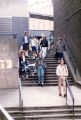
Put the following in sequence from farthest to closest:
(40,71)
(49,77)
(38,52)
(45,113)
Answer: (38,52)
(49,77)
(40,71)
(45,113)

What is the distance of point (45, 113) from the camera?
14.5 meters

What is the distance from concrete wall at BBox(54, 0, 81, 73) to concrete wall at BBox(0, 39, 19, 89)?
163 inches

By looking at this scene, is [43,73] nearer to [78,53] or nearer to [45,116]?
[78,53]

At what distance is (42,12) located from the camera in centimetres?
3938

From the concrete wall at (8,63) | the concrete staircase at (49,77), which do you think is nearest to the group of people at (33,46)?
the concrete staircase at (49,77)

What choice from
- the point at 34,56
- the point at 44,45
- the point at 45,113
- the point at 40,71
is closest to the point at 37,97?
the point at 45,113

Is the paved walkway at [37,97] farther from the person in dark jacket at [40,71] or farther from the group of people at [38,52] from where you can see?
the group of people at [38,52]

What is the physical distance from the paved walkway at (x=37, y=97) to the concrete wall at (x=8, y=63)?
27.7 inches

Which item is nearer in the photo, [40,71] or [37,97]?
[37,97]

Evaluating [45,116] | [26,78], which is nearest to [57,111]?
[45,116]

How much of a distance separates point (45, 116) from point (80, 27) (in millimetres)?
7802

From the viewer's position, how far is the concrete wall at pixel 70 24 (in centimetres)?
2122

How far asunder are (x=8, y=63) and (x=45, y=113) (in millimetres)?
5589

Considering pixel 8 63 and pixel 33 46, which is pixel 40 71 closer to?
pixel 8 63
